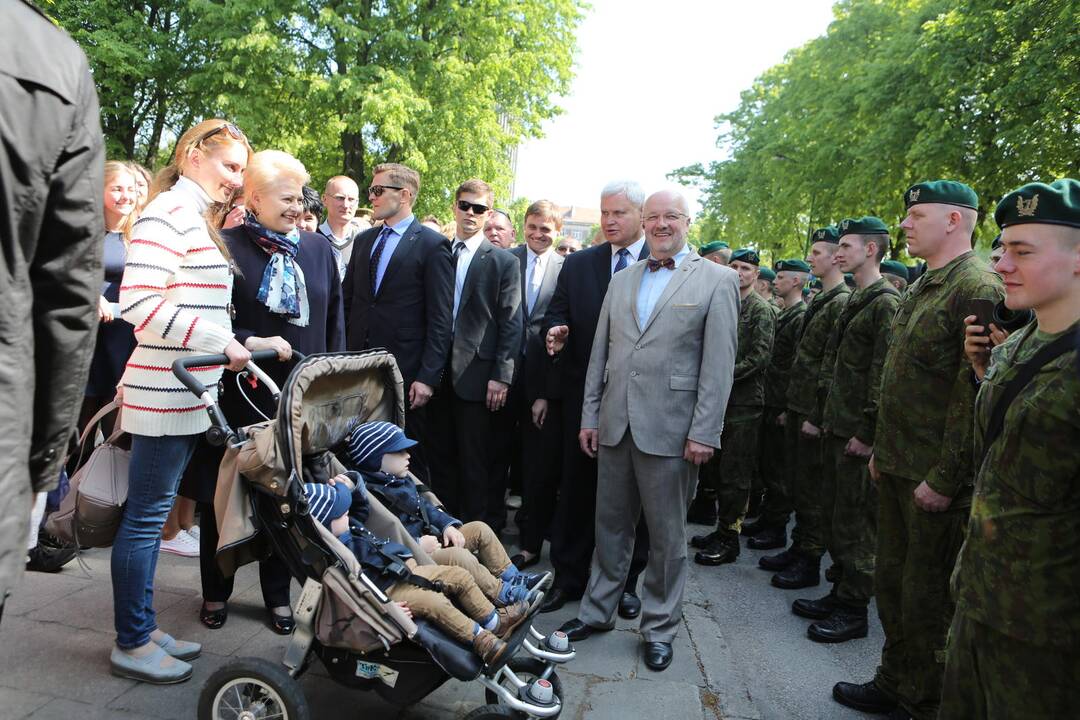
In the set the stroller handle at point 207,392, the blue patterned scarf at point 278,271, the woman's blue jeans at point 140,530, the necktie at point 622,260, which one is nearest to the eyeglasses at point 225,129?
the blue patterned scarf at point 278,271

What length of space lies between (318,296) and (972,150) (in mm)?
14900

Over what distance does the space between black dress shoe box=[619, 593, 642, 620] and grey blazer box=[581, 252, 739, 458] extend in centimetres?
115

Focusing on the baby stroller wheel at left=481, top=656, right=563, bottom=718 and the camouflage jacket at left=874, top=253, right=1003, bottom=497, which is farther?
the camouflage jacket at left=874, top=253, right=1003, bottom=497

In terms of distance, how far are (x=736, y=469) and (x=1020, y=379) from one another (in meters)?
4.14

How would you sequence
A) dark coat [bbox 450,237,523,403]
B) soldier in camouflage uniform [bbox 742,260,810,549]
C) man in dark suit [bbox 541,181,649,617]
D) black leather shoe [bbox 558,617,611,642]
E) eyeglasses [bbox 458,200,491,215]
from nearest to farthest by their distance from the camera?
1. black leather shoe [bbox 558,617,611,642]
2. man in dark suit [bbox 541,181,649,617]
3. dark coat [bbox 450,237,523,403]
4. eyeglasses [bbox 458,200,491,215]
5. soldier in camouflage uniform [bbox 742,260,810,549]

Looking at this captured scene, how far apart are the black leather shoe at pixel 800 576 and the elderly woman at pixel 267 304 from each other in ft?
11.5

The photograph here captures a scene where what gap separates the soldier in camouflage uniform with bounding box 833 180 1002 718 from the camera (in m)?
3.22

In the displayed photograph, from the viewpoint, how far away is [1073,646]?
2064mm

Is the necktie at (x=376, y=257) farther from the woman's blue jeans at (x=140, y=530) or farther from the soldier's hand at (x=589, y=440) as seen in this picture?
the woman's blue jeans at (x=140, y=530)

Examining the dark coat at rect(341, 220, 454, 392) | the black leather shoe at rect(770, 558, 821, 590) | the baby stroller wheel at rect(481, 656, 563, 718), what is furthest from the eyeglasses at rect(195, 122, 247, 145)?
the black leather shoe at rect(770, 558, 821, 590)

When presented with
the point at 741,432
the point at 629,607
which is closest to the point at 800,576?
the point at 741,432

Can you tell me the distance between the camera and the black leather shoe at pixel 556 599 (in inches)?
181

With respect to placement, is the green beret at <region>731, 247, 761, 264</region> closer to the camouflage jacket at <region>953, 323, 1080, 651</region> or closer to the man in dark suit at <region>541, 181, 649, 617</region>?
the man in dark suit at <region>541, 181, 649, 617</region>

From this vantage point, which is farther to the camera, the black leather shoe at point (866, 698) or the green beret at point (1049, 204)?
the black leather shoe at point (866, 698)
